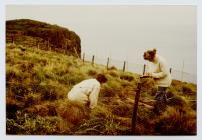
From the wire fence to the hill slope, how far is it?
0.39ft

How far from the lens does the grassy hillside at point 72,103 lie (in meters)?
2.67

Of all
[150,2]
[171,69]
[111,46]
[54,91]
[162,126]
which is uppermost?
[150,2]

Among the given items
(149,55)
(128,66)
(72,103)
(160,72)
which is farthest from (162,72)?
(72,103)

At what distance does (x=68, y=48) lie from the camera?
8.98 feet

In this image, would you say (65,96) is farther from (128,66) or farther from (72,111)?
(128,66)

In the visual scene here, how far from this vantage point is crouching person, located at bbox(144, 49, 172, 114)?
2.71 metres

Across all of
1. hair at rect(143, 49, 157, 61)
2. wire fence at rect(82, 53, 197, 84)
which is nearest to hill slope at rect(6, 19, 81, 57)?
wire fence at rect(82, 53, 197, 84)

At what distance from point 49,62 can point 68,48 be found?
0.18m

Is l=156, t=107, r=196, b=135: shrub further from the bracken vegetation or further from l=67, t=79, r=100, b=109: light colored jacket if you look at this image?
l=67, t=79, r=100, b=109: light colored jacket

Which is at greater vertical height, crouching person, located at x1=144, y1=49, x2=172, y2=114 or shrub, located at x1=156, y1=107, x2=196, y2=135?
crouching person, located at x1=144, y1=49, x2=172, y2=114

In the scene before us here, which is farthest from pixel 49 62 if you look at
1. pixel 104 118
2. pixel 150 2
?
pixel 150 2

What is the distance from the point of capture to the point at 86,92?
2709 millimetres

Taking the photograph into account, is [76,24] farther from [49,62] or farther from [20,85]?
[20,85]

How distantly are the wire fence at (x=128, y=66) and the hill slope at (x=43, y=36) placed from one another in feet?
0.39
